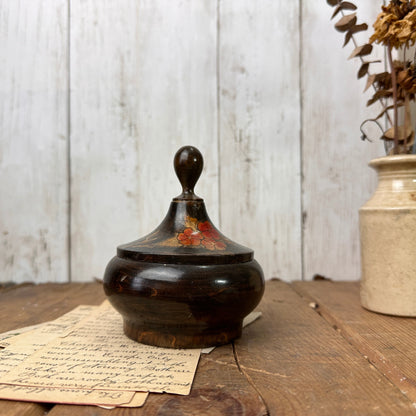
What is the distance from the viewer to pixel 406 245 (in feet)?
2.18

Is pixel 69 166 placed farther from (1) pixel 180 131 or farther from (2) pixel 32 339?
(2) pixel 32 339

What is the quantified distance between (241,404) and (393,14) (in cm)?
60

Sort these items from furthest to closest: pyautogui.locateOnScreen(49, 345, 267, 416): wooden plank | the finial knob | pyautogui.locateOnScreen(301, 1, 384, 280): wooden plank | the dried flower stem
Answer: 1. pyautogui.locateOnScreen(301, 1, 384, 280): wooden plank
2. the dried flower stem
3. the finial knob
4. pyautogui.locateOnScreen(49, 345, 267, 416): wooden plank

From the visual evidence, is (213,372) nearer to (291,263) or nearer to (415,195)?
(415,195)

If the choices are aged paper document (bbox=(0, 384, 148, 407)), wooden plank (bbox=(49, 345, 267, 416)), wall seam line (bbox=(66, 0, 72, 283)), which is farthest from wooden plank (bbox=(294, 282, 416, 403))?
wall seam line (bbox=(66, 0, 72, 283))

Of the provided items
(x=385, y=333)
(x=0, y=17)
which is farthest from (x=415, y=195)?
(x=0, y=17)

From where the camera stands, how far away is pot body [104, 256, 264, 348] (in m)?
0.49

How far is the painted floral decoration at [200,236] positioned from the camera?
54cm

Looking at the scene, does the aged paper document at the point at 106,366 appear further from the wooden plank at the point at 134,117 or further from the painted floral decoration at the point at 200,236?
the wooden plank at the point at 134,117

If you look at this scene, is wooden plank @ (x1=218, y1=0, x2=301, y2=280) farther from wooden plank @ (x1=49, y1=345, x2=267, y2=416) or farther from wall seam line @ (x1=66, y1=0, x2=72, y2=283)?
wooden plank @ (x1=49, y1=345, x2=267, y2=416)

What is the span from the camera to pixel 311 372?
0.44 m

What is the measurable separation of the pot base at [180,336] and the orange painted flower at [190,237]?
0.10 m

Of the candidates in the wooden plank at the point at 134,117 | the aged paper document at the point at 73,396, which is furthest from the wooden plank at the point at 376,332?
the wooden plank at the point at 134,117

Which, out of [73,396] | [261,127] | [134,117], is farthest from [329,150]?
[73,396]
